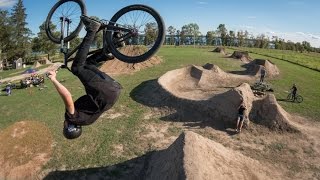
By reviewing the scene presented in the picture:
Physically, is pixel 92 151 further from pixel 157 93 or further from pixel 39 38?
pixel 39 38

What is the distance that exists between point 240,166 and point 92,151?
9501mm

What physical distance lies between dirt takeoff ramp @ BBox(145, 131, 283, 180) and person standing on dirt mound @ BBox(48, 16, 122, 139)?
766 cm

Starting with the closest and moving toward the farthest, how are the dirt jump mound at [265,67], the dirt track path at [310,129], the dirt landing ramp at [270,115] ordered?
the dirt track path at [310,129]
the dirt landing ramp at [270,115]
the dirt jump mound at [265,67]

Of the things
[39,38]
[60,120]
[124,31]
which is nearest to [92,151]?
[60,120]

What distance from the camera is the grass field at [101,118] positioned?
2103 centimetres

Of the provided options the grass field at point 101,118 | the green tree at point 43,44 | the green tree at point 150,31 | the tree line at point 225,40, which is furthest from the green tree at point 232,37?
the green tree at point 150,31

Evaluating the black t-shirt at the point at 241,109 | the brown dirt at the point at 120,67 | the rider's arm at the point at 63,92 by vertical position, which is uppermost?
the rider's arm at the point at 63,92

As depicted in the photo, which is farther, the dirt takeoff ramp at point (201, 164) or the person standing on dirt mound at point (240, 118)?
the person standing on dirt mound at point (240, 118)

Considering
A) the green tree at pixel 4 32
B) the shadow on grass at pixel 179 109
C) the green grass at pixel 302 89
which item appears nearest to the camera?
the shadow on grass at pixel 179 109

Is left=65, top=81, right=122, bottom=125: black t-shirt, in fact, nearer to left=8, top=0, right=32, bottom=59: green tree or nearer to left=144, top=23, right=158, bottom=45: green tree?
left=144, top=23, right=158, bottom=45: green tree

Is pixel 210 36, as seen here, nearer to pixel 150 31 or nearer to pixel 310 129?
pixel 310 129

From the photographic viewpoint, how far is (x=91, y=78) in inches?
283

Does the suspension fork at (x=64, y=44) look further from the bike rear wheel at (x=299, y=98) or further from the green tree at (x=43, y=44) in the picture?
the green tree at (x=43, y=44)

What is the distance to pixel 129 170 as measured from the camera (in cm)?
1955
